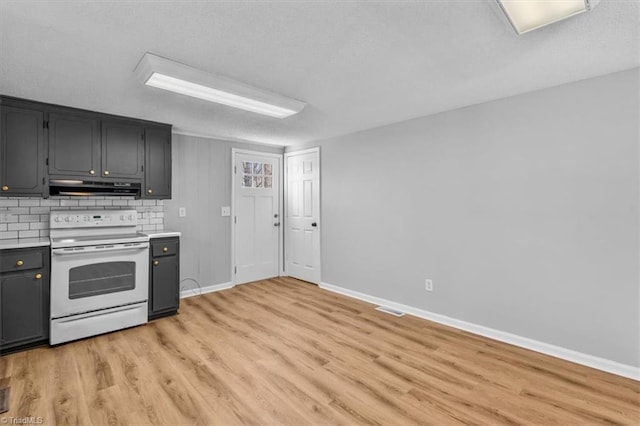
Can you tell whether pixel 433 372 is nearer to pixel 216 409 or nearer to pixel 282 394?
pixel 282 394

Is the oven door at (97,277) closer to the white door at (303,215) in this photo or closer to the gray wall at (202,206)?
the gray wall at (202,206)

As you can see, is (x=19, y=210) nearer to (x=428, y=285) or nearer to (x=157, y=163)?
(x=157, y=163)

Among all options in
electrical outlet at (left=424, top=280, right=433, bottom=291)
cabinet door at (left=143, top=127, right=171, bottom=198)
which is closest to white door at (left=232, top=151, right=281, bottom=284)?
cabinet door at (left=143, top=127, right=171, bottom=198)

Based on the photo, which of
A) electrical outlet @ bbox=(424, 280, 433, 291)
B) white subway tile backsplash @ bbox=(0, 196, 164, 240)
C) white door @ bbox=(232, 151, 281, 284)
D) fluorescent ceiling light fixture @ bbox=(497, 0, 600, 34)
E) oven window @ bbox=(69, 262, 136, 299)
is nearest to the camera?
fluorescent ceiling light fixture @ bbox=(497, 0, 600, 34)

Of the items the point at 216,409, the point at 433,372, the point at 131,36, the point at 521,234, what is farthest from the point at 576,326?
the point at 131,36

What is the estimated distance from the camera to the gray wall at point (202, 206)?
4383 mm

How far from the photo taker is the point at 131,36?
1890mm

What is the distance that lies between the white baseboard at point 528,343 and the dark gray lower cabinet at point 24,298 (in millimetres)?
3589

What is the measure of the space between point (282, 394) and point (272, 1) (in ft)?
7.99

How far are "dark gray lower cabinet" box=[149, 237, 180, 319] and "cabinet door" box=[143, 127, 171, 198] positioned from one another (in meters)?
0.63

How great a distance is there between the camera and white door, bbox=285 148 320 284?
5047 mm

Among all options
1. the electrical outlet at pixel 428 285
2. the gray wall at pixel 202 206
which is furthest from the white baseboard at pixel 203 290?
the electrical outlet at pixel 428 285

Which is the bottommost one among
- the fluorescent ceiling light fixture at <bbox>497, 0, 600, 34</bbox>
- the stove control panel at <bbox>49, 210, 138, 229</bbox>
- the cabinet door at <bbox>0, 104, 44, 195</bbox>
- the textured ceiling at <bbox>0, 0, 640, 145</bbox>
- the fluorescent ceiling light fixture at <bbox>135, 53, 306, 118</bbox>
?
the stove control panel at <bbox>49, 210, 138, 229</bbox>

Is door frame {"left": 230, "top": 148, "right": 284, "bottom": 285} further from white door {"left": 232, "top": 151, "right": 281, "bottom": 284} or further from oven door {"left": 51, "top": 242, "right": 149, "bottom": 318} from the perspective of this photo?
oven door {"left": 51, "top": 242, "right": 149, "bottom": 318}
